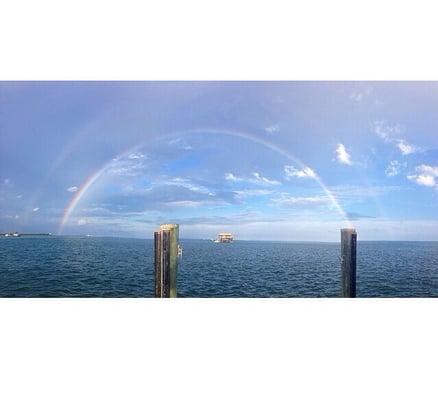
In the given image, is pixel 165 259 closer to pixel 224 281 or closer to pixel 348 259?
pixel 348 259

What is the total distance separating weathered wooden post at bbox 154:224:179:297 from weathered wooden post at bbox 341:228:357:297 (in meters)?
2.81

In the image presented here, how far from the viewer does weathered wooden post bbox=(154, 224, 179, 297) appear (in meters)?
6.95

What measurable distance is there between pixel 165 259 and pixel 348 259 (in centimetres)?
303

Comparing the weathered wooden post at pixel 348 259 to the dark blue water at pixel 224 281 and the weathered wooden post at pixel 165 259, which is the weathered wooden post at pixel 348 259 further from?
the dark blue water at pixel 224 281

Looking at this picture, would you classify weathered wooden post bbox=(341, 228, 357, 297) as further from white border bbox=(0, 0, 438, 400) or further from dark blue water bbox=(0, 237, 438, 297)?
dark blue water bbox=(0, 237, 438, 297)

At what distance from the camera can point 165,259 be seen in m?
6.98
